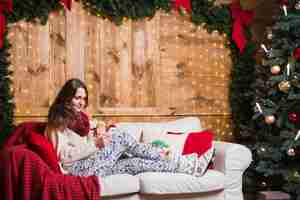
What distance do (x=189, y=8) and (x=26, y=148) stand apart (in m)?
2.32

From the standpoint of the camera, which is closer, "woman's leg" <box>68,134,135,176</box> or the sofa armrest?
"woman's leg" <box>68,134,135,176</box>

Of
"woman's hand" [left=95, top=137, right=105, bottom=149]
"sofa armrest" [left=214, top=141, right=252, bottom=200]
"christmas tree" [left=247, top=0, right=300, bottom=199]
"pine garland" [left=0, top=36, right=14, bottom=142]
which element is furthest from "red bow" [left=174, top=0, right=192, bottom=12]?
"woman's hand" [left=95, top=137, right=105, bottom=149]

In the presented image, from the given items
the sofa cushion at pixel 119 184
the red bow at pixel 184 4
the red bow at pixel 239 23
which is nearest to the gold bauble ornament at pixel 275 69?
the red bow at pixel 239 23

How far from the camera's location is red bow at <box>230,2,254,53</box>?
4777mm

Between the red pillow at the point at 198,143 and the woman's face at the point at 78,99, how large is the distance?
3.13ft

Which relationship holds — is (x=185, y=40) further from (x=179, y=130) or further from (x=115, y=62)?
(x=179, y=130)

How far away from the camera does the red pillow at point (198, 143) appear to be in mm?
3695

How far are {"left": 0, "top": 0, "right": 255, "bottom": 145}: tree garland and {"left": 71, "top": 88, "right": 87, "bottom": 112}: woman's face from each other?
0.77 m

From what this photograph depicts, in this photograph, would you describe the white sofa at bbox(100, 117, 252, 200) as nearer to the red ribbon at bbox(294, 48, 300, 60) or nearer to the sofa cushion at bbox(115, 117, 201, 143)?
the sofa cushion at bbox(115, 117, 201, 143)

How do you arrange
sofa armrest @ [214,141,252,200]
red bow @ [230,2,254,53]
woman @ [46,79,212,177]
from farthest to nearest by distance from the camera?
red bow @ [230,2,254,53] < sofa armrest @ [214,141,252,200] < woman @ [46,79,212,177]

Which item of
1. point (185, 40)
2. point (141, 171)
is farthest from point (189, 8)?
point (141, 171)

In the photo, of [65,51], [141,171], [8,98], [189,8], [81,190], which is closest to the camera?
[81,190]

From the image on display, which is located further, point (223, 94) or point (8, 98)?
point (223, 94)

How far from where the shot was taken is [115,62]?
4.53m
